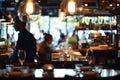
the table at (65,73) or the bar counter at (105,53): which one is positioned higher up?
the table at (65,73)

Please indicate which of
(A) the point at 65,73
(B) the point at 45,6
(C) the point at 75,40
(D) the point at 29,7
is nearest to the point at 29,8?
(D) the point at 29,7

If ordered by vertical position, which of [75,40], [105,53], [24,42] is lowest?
[105,53]

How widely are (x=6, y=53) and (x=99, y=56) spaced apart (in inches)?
101

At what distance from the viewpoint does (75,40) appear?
36.2 ft

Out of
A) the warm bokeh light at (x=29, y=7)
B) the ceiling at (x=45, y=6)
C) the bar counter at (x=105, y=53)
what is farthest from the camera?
the ceiling at (x=45, y=6)

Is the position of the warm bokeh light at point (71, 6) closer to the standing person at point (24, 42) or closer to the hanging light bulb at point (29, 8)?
the hanging light bulb at point (29, 8)

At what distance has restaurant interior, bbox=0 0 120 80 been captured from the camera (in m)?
5.45

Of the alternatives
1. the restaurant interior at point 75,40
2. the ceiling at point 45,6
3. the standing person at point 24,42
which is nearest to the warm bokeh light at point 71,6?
the restaurant interior at point 75,40

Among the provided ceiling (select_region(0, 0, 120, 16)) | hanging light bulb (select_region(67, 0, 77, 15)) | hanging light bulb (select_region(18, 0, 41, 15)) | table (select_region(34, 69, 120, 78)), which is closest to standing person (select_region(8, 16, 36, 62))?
hanging light bulb (select_region(18, 0, 41, 15))

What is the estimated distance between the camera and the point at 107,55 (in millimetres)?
10688

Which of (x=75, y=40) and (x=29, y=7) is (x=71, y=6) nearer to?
(x=29, y=7)

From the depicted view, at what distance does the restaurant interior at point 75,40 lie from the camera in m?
5.45

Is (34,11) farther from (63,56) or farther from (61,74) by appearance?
(61,74)

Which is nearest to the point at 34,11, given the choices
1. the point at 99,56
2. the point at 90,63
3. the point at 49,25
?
the point at 90,63
